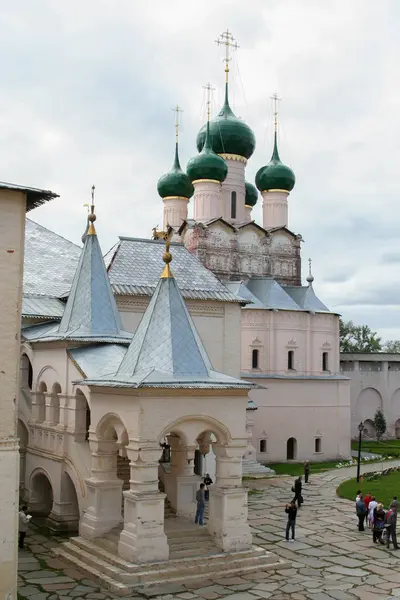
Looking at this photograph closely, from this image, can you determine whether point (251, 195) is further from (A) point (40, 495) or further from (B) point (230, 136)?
(A) point (40, 495)

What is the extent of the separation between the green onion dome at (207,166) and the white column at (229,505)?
20.4 meters

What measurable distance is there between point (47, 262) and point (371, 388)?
23.0 m

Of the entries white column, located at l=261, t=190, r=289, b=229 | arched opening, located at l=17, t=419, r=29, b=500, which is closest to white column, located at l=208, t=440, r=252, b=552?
arched opening, located at l=17, t=419, r=29, b=500

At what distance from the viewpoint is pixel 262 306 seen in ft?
100

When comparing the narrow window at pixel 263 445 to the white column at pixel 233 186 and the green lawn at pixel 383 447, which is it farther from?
the white column at pixel 233 186

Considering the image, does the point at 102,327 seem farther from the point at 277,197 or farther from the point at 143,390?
the point at 277,197

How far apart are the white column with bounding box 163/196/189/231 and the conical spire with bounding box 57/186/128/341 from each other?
17492 mm

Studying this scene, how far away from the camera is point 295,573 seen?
12.6 meters

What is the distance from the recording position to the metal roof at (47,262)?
67.3 feet

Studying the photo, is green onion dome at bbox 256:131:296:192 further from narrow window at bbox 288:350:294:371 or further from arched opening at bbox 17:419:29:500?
arched opening at bbox 17:419:29:500

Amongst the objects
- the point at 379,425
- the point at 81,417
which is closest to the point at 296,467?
the point at 379,425

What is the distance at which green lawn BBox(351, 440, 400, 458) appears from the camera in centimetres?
3247

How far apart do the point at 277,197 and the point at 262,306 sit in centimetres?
675

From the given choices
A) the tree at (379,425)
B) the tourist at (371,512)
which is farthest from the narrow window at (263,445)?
the tourist at (371,512)
